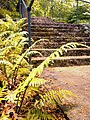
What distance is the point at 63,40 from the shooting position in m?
5.57

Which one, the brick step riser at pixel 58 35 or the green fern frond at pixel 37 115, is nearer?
the green fern frond at pixel 37 115

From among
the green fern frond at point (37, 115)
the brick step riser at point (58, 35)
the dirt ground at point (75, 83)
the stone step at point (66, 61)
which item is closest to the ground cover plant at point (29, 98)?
the green fern frond at point (37, 115)

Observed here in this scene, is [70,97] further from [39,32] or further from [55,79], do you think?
[39,32]

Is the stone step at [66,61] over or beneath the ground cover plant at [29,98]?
beneath

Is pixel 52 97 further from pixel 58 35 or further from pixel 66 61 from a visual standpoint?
pixel 58 35

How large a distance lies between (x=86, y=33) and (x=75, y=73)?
2.98 metres

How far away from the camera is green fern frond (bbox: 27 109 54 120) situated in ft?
6.41

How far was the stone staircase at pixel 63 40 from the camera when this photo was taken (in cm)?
429

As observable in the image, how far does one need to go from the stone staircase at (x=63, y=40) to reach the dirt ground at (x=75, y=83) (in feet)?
0.84

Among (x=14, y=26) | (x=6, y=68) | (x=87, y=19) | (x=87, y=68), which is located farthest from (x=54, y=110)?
(x=87, y=19)

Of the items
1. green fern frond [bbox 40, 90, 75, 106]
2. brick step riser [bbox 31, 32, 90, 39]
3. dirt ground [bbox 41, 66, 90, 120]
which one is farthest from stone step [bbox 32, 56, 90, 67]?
green fern frond [bbox 40, 90, 75, 106]

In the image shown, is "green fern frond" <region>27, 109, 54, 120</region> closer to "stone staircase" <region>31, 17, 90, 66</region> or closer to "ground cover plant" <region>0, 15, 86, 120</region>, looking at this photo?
"ground cover plant" <region>0, 15, 86, 120</region>

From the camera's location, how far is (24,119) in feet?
6.37

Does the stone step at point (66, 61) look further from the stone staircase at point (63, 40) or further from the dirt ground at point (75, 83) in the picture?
the dirt ground at point (75, 83)
